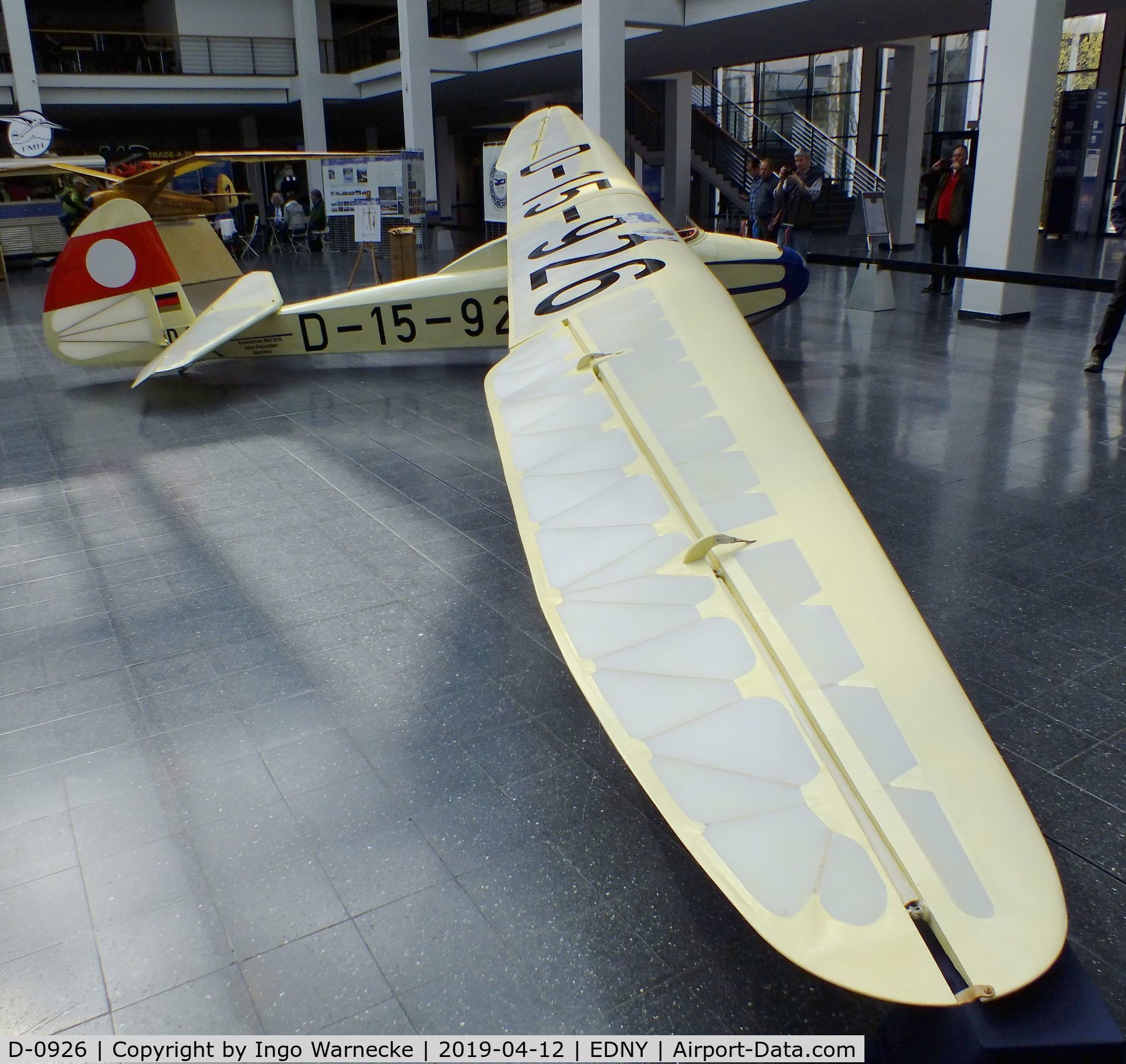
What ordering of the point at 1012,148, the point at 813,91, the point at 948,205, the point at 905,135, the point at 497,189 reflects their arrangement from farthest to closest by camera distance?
the point at 813,91 < the point at 905,135 < the point at 497,189 < the point at 948,205 < the point at 1012,148

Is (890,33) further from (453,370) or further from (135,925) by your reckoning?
(135,925)

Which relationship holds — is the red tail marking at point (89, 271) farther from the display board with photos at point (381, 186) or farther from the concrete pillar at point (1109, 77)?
the concrete pillar at point (1109, 77)

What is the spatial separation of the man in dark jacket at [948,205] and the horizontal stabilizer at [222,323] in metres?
8.82

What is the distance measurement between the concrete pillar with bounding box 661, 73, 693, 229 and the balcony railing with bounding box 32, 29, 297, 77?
1165 cm

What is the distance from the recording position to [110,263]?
802 centimetres

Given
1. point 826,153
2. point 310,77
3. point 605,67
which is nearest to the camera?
point 605,67

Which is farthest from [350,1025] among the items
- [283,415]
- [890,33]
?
[890,33]

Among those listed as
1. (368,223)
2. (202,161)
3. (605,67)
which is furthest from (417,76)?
(202,161)

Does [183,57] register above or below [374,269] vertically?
above

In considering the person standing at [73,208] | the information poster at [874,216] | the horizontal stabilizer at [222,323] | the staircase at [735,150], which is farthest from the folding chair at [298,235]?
the horizontal stabilizer at [222,323]

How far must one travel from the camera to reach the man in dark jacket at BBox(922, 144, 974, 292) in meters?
12.0

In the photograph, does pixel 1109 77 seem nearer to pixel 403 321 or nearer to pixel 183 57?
pixel 403 321

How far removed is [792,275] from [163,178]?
36.3 feet

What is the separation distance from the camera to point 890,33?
1672cm
